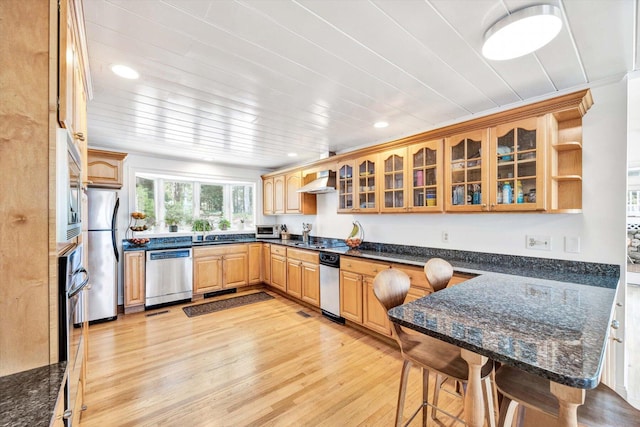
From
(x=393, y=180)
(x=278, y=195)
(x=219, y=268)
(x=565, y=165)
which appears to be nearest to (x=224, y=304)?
(x=219, y=268)

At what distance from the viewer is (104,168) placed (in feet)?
11.6

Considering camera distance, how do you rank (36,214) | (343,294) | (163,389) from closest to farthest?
(36,214) < (163,389) < (343,294)

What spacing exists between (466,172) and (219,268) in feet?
12.7

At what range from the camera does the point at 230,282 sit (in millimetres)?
4699

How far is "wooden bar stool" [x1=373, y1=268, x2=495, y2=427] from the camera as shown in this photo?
125 centimetres

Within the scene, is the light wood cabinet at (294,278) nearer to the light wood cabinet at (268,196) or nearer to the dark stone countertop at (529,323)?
the light wood cabinet at (268,196)

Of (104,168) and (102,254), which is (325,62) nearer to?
(104,168)

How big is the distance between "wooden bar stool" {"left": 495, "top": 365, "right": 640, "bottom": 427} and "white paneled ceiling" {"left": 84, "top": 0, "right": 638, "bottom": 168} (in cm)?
166

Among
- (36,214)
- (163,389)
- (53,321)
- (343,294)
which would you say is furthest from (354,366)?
(36,214)

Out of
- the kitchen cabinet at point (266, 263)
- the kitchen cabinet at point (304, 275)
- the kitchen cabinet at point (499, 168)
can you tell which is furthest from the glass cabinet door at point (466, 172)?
the kitchen cabinet at point (266, 263)

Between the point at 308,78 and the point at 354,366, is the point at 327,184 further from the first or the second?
the point at 354,366

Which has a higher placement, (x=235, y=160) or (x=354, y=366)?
(x=235, y=160)

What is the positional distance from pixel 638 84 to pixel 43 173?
3.60 m

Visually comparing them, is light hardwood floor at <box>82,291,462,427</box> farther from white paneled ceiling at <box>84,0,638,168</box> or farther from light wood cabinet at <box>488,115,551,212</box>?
white paneled ceiling at <box>84,0,638,168</box>
